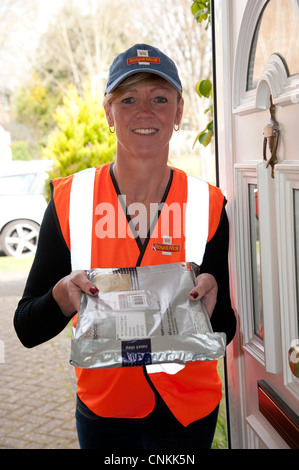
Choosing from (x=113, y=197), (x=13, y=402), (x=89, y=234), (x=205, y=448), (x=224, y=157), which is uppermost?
(x=224, y=157)

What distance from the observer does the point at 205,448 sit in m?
1.42

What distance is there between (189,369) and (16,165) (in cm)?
661

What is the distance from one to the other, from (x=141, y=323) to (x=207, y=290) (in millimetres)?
223

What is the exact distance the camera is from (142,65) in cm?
135

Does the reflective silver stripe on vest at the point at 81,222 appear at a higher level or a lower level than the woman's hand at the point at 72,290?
higher

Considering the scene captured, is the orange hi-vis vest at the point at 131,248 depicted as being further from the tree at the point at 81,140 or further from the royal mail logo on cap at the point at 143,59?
the tree at the point at 81,140

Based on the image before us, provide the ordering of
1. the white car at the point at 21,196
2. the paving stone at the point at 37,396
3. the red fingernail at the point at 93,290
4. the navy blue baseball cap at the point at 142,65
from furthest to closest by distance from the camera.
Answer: the white car at the point at 21,196 → the paving stone at the point at 37,396 → the navy blue baseball cap at the point at 142,65 → the red fingernail at the point at 93,290

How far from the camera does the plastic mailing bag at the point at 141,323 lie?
1.06 m

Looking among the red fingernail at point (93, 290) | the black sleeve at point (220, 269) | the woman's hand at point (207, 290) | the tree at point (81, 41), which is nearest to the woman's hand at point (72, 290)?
the red fingernail at point (93, 290)

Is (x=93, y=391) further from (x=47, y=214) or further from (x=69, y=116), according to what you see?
(x=69, y=116)

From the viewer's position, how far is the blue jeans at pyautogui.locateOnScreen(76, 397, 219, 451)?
4.50ft

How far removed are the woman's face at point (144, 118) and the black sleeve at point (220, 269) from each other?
11.5 inches

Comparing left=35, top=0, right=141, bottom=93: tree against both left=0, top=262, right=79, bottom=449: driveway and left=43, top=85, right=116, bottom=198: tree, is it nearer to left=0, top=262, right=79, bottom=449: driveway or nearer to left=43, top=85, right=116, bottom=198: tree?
left=43, top=85, right=116, bottom=198: tree

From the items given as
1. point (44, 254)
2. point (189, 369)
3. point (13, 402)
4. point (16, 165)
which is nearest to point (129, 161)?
point (44, 254)
